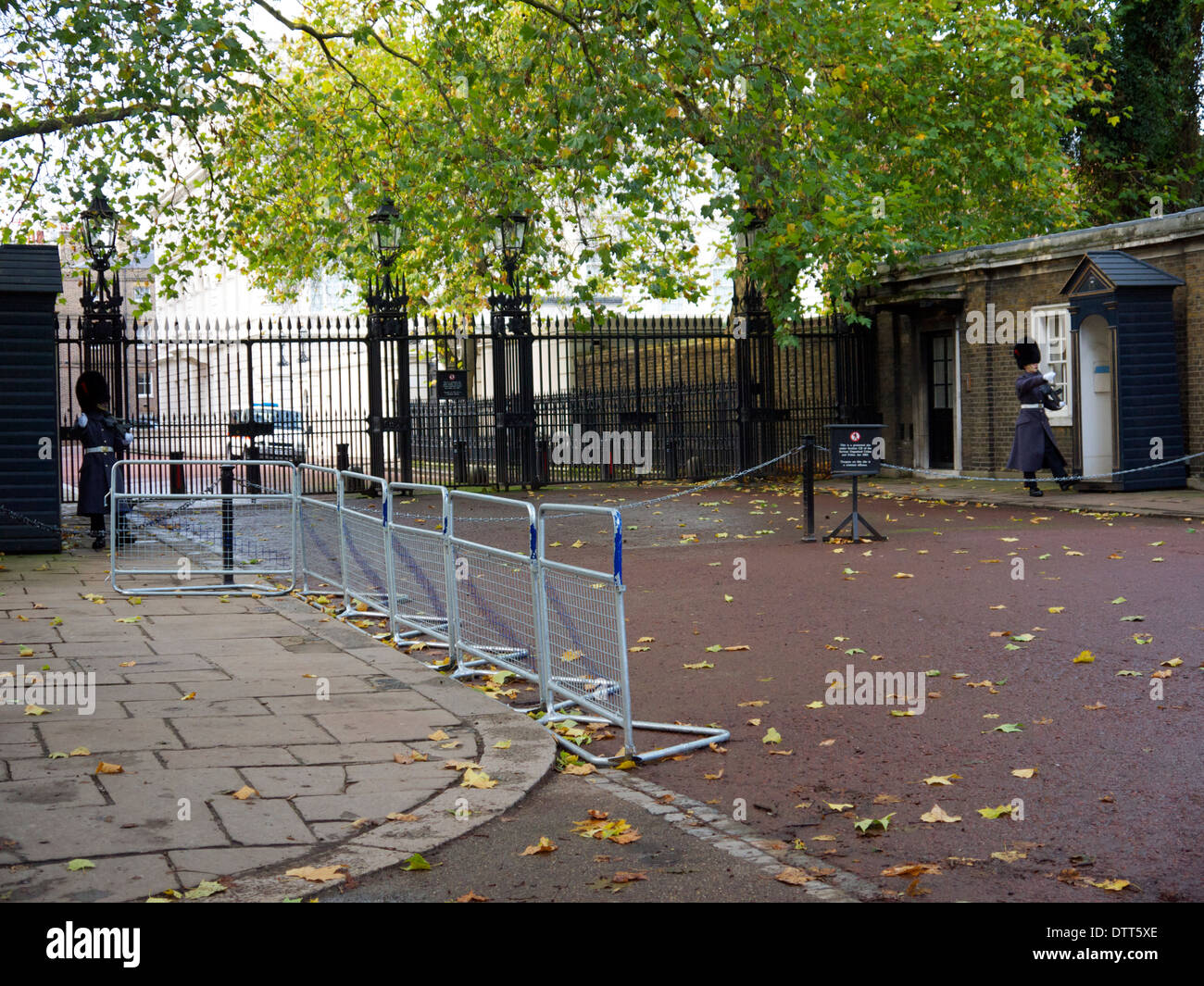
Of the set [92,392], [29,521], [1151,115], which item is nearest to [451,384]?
[92,392]

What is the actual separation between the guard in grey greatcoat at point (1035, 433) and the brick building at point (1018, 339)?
0.42 metres

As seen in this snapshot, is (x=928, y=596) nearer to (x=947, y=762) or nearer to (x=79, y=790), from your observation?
(x=947, y=762)

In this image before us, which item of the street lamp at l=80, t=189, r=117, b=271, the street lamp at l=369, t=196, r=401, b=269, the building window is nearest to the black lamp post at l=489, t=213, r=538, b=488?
the street lamp at l=369, t=196, r=401, b=269

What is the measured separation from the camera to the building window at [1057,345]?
2020 cm

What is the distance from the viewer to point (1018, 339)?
21234 mm

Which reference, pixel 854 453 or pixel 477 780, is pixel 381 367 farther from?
pixel 477 780

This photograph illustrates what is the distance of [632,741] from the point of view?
6.24 metres

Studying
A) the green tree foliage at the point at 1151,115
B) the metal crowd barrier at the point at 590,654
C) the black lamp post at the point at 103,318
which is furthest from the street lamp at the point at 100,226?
the green tree foliage at the point at 1151,115

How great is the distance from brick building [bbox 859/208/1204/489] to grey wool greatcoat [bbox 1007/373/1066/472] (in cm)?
48

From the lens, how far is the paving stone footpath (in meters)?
4.64

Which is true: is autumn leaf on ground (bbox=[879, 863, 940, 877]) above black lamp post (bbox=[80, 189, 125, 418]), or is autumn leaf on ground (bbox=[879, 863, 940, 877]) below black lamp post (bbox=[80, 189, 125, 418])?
below

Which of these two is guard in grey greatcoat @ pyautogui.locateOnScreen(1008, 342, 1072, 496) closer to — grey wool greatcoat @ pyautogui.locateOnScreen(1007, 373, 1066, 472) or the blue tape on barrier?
grey wool greatcoat @ pyautogui.locateOnScreen(1007, 373, 1066, 472)

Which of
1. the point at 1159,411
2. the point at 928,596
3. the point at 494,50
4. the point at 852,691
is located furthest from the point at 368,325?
the point at 852,691

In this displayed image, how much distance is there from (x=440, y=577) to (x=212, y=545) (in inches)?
189
